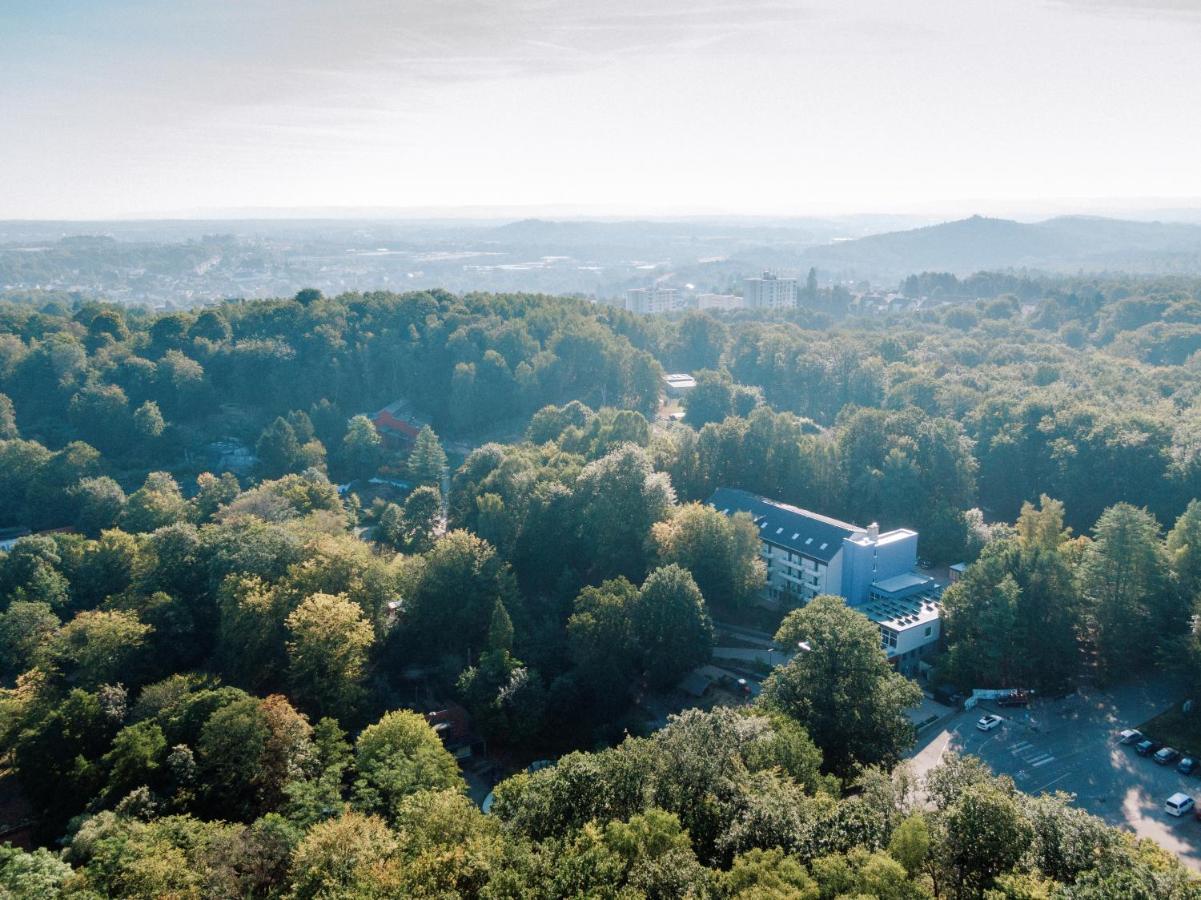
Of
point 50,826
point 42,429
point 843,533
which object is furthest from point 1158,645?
point 42,429

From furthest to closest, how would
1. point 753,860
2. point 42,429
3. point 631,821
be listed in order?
point 42,429 → point 631,821 → point 753,860

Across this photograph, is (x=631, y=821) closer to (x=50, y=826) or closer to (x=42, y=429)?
(x=50, y=826)

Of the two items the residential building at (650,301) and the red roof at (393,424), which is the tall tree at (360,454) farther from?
the residential building at (650,301)

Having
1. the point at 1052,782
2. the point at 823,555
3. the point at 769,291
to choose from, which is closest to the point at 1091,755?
the point at 1052,782

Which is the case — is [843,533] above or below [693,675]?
above

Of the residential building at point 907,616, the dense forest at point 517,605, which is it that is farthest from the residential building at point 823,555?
the dense forest at point 517,605

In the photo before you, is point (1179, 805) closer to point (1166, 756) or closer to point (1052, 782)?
point (1166, 756)

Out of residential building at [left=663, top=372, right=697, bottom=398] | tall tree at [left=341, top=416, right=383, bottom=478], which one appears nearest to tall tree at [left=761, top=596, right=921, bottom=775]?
tall tree at [left=341, top=416, right=383, bottom=478]
